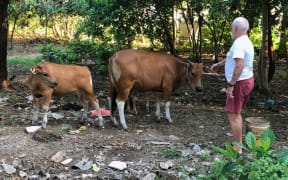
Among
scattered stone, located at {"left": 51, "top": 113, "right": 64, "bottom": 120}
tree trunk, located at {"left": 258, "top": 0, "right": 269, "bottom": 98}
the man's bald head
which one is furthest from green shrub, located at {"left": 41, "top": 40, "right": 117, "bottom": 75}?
the man's bald head

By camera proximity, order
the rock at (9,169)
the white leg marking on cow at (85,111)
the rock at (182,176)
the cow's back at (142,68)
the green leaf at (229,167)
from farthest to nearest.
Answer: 1. the white leg marking on cow at (85,111)
2. the cow's back at (142,68)
3. the rock at (9,169)
4. the rock at (182,176)
5. the green leaf at (229,167)

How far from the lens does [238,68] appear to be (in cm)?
594

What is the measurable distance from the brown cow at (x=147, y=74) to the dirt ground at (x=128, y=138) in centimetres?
49

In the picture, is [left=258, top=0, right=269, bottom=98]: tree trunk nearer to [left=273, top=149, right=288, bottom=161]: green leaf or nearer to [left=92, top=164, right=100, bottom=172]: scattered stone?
[left=92, top=164, right=100, bottom=172]: scattered stone

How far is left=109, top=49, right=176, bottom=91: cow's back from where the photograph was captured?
7637 mm

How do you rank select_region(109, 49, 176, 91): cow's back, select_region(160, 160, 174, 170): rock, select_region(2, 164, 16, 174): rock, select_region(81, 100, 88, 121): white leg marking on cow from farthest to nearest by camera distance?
1. select_region(81, 100, 88, 121): white leg marking on cow
2. select_region(109, 49, 176, 91): cow's back
3. select_region(160, 160, 174, 170): rock
4. select_region(2, 164, 16, 174): rock

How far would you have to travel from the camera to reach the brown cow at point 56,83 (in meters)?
7.14

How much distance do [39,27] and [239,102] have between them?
17659mm

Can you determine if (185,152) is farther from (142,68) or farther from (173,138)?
(142,68)

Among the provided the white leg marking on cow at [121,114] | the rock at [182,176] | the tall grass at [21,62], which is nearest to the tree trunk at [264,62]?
the white leg marking on cow at [121,114]

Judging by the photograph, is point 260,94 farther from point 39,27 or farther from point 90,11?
point 39,27

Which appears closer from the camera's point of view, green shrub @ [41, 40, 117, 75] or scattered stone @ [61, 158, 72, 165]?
scattered stone @ [61, 158, 72, 165]

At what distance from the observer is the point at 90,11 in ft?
35.0

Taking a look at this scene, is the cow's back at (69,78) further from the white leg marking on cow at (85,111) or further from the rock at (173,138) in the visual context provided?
the rock at (173,138)
